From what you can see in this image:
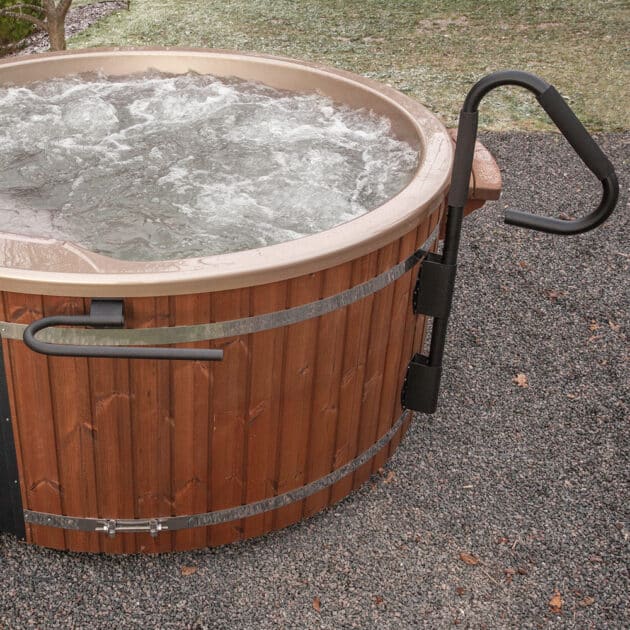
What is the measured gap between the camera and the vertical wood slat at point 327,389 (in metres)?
2.20

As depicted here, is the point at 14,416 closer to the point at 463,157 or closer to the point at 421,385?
the point at 421,385

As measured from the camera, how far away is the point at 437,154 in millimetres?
2785

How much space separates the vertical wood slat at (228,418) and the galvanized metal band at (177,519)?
36 mm

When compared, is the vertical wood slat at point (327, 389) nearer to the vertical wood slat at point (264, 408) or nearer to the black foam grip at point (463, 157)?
the vertical wood slat at point (264, 408)

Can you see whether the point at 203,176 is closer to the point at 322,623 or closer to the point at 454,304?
the point at 454,304

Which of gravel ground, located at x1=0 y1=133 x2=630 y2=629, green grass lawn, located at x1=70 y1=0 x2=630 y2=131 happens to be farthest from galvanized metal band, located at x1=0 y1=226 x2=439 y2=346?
green grass lawn, located at x1=70 y1=0 x2=630 y2=131

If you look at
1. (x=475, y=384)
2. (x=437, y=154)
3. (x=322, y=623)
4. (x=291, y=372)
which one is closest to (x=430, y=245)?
(x=437, y=154)

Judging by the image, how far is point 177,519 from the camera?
93.6 inches

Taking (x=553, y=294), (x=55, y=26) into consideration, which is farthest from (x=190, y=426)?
(x=55, y=26)

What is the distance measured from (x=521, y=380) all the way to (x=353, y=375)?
1.21 metres

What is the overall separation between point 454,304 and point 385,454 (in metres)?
1.29

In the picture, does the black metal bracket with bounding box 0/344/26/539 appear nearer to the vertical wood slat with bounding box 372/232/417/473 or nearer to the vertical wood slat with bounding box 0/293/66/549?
the vertical wood slat with bounding box 0/293/66/549

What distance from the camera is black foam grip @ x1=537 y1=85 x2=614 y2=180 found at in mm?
2143

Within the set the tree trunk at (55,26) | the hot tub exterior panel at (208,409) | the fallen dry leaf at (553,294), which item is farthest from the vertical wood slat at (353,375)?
the tree trunk at (55,26)
